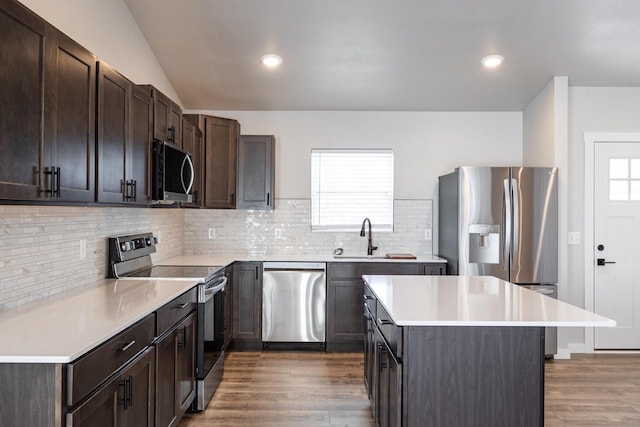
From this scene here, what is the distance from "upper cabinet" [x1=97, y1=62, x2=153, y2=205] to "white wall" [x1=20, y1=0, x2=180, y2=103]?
1.48ft

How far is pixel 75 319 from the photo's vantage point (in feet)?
6.03

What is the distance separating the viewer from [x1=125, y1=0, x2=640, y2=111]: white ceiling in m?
3.30

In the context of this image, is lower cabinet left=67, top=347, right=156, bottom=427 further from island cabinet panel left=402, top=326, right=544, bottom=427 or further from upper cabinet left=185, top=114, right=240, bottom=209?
upper cabinet left=185, top=114, right=240, bottom=209

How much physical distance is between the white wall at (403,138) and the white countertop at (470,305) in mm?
2145

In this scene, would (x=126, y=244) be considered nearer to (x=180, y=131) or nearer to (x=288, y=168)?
(x=180, y=131)

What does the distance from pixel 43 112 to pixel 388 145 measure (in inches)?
143

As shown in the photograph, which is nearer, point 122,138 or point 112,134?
point 112,134

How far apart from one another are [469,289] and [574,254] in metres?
2.35

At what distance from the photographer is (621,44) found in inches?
144

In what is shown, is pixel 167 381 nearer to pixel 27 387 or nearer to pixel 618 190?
pixel 27 387

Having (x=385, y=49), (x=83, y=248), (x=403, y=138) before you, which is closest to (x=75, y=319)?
(x=83, y=248)

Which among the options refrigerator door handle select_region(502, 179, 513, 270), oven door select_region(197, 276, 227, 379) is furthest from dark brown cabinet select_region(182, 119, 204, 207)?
refrigerator door handle select_region(502, 179, 513, 270)

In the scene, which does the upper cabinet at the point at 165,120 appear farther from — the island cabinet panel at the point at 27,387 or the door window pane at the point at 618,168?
the door window pane at the point at 618,168

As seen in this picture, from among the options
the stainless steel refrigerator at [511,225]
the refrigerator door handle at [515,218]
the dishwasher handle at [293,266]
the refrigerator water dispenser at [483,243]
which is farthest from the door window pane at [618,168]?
the dishwasher handle at [293,266]
